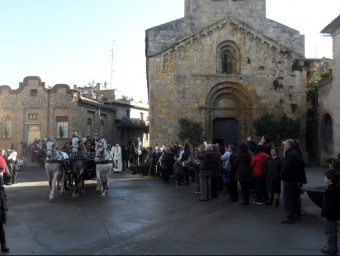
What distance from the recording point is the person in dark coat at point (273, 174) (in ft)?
39.9

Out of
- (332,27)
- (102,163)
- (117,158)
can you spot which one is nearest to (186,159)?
(102,163)

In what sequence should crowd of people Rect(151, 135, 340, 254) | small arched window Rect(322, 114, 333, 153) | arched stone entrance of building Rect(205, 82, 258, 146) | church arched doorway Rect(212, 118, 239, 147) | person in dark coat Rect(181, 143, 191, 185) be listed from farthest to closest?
church arched doorway Rect(212, 118, 239, 147) → arched stone entrance of building Rect(205, 82, 258, 146) → small arched window Rect(322, 114, 333, 153) → person in dark coat Rect(181, 143, 191, 185) → crowd of people Rect(151, 135, 340, 254)

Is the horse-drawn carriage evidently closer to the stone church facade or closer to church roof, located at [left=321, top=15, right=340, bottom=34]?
the stone church facade

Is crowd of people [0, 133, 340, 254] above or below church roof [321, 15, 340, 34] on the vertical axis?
below

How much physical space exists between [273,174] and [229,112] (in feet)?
63.1

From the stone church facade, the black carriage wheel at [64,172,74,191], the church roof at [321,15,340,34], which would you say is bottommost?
the black carriage wheel at [64,172,74,191]

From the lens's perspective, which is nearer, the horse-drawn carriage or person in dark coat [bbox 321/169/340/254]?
person in dark coat [bbox 321/169/340/254]

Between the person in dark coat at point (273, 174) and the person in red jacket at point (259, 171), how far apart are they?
1.23ft

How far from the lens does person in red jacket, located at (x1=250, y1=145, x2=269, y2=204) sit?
42.3 ft

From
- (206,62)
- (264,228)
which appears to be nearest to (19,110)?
(206,62)

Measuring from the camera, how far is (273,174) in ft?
39.9

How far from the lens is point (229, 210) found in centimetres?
1188

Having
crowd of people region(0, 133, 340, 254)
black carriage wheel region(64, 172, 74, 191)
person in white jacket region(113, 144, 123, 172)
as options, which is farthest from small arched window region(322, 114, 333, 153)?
black carriage wheel region(64, 172, 74, 191)

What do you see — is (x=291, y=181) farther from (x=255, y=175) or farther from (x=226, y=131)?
(x=226, y=131)
